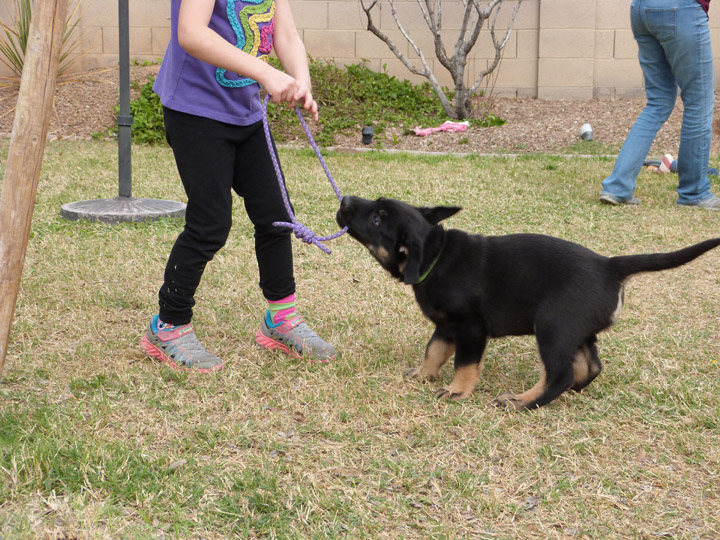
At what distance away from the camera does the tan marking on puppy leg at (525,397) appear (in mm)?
2861

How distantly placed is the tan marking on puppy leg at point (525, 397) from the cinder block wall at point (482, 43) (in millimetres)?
9675

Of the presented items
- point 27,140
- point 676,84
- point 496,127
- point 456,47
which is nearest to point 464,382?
point 27,140

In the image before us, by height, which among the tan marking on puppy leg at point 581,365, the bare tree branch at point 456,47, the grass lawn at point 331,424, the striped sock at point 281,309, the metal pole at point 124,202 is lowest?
the grass lawn at point 331,424

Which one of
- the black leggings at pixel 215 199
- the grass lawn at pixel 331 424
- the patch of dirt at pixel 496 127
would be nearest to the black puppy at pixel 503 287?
the grass lawn at pixel 331 424

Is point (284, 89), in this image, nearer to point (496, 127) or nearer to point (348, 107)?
point (496, 127)

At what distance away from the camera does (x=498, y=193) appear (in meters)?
6.76

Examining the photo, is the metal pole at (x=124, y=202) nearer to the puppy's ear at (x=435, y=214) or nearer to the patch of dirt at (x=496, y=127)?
the puppy's ear at (x=435, y=214)

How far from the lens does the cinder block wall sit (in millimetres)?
11523

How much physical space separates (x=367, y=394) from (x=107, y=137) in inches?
334

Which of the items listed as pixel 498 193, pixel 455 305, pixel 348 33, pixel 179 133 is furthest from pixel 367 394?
pixel 348 33

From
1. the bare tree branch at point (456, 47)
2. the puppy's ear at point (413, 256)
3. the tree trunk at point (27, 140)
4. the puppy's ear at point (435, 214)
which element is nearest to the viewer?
the tree trunk at point (27, 140)

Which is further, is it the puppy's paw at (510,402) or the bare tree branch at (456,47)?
the bare tree branch at (456,47)

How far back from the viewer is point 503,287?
2.95m

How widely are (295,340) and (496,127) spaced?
310 inches
